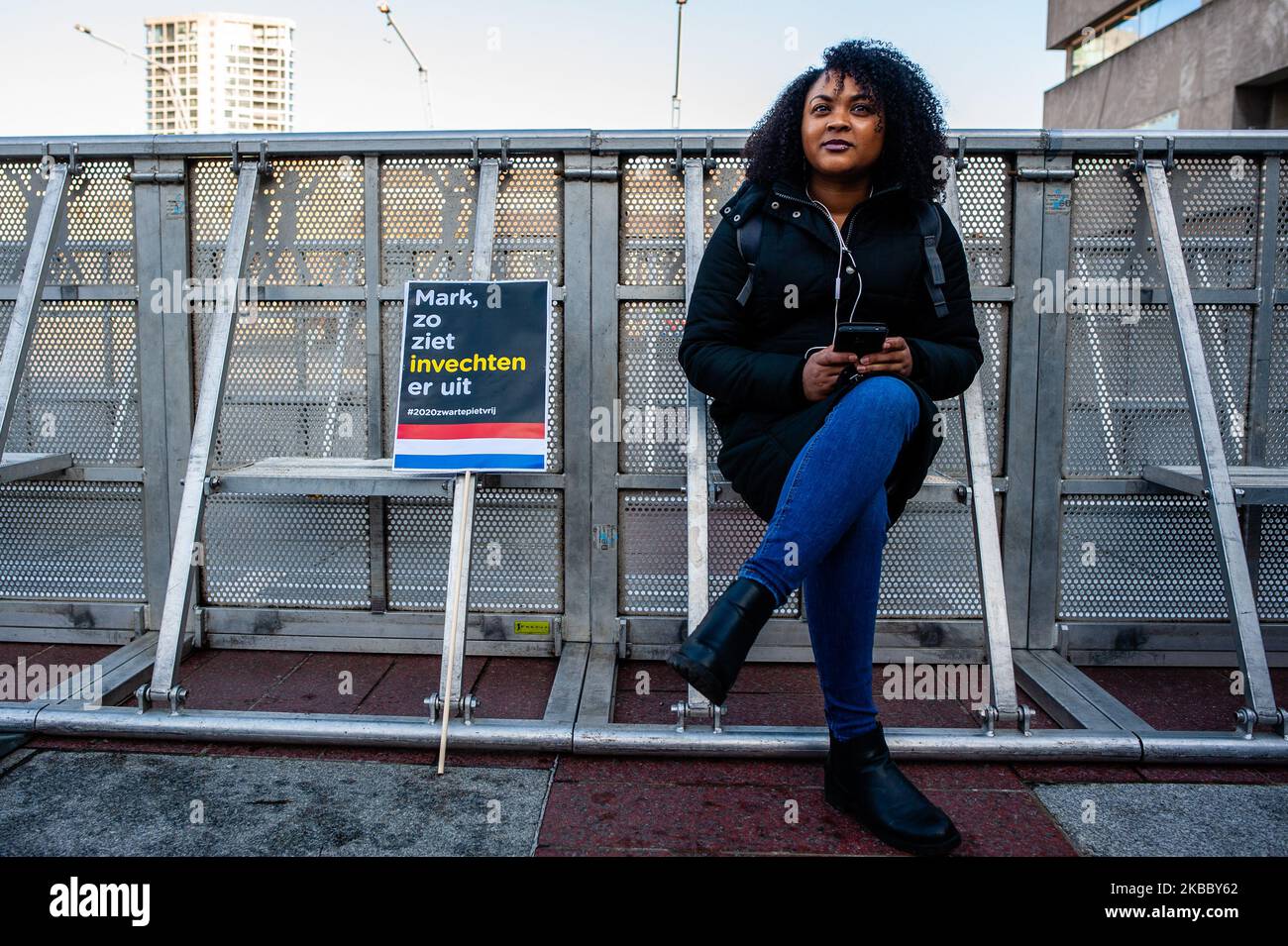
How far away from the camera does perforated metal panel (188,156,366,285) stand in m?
3.76

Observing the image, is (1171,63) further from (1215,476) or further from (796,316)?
(796,316)

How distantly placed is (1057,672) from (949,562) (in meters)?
0.58

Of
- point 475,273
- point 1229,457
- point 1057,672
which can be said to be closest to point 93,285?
point 475,273

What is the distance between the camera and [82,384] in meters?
3.92

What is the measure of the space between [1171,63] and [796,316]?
21643 mm

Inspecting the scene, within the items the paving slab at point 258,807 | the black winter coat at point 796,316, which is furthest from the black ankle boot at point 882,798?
the paving slab at point 258,807

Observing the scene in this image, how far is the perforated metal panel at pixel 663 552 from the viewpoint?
3777 mm

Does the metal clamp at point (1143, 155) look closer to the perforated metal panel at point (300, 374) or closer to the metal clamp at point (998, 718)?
the metal clamp at point (998, 718)

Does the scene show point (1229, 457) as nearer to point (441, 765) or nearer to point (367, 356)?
point (441, 765)

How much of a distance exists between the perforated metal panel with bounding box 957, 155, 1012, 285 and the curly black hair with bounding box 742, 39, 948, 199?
2.49ft

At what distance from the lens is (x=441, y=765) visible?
9.16 ft

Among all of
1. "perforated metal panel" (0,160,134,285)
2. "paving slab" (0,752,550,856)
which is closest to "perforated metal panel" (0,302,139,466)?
"perforated metal panel" (0,160,134,285)

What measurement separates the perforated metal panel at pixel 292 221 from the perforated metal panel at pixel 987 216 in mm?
2487
